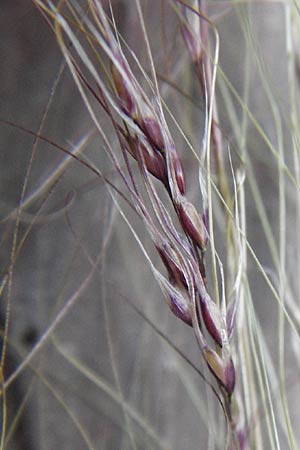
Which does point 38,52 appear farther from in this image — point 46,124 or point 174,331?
point 174,331

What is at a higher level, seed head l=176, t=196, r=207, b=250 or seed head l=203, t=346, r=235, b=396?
seed head l=176, t=196, r=207, b=250

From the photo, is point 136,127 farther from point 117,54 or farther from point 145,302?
point 145,302

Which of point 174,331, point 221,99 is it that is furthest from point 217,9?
point 174,331

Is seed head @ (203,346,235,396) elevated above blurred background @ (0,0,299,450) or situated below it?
below

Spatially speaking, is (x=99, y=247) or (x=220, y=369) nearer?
(x=220, y=369)

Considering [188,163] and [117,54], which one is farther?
[188,163]

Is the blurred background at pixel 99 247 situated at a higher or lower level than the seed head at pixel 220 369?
higher

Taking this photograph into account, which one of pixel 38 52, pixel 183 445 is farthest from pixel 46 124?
pixel 183 445

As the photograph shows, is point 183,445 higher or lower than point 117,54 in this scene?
lower

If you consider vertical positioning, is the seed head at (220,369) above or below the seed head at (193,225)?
below

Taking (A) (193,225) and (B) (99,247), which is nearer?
(A) (193,225)
